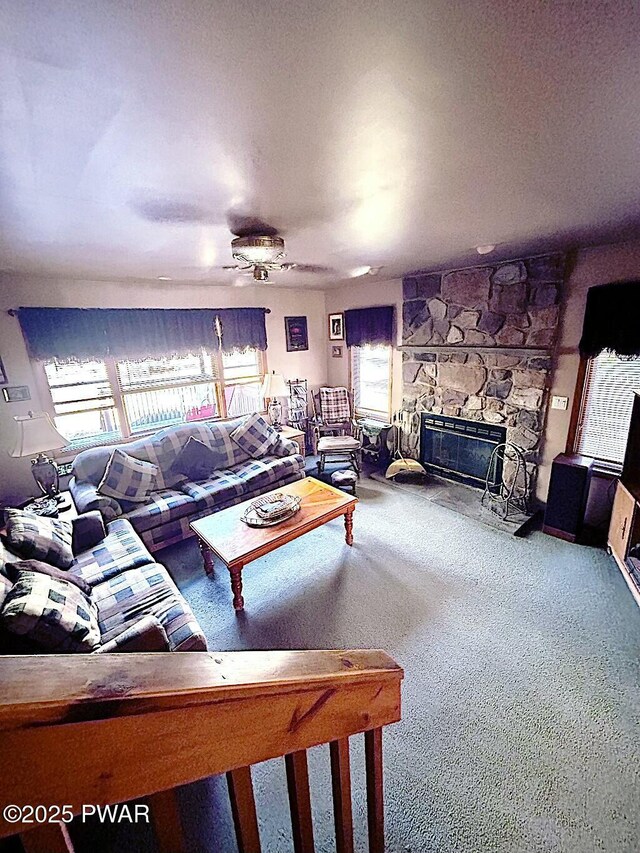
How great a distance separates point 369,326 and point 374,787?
4.67m

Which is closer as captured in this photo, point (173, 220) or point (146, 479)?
point (173, 220)

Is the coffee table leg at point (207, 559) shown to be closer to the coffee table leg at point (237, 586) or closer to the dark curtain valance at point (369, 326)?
the coffee table leg at point (237, 586)

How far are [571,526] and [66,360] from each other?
4.89m

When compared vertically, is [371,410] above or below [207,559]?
above

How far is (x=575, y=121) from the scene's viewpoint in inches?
42.8

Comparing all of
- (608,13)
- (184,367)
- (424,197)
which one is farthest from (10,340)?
(608,13)

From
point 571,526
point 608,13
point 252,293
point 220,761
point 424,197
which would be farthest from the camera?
point 252,293

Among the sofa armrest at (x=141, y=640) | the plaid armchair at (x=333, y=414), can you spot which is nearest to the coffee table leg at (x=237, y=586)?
the sofa armrest at (x=141, y=640)

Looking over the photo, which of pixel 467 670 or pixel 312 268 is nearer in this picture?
pixel 467 670

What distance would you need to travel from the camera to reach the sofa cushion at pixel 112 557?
2467mm

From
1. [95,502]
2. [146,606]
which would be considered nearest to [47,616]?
[146,606]

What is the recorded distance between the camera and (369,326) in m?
4.99

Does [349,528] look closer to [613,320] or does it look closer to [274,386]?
[274,386]

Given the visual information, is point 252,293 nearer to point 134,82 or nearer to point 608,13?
point 134,82
